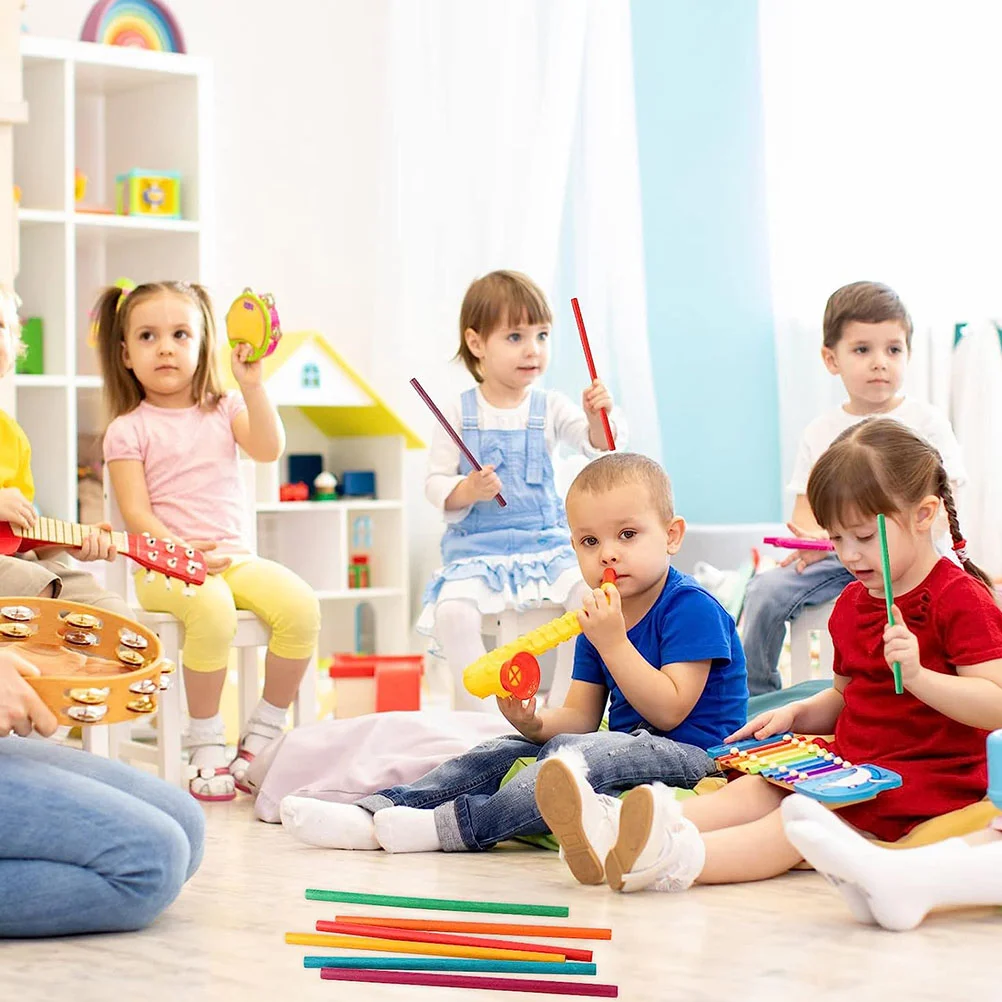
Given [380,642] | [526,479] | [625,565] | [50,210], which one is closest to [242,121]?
[50,210]

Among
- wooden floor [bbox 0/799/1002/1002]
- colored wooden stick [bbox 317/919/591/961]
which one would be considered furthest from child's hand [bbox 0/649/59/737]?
colored wooden stick [bbox 317/919/591/961]

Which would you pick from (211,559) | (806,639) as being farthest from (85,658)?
(806,639)

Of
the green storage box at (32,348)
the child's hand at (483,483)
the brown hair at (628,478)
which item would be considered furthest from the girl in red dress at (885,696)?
the green storage box at (32,348)

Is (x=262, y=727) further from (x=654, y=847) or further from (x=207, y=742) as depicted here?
(x=654, y=847)

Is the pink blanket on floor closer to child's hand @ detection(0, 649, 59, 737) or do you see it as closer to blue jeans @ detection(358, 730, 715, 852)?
blue jeans @ detection(358, 730, 715, 852)

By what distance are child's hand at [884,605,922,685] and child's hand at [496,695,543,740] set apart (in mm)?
417

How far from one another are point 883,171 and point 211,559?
1.82 m

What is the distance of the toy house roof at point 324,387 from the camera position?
11.3ft

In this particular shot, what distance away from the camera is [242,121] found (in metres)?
3.87

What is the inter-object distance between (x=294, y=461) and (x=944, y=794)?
2.43m

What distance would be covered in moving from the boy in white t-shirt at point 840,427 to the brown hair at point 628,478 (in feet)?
2.00

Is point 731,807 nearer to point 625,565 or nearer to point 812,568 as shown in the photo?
point 625,565

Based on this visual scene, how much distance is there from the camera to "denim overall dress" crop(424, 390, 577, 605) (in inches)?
96.8

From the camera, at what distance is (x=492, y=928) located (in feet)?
4.36
